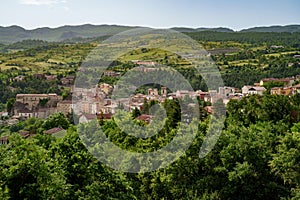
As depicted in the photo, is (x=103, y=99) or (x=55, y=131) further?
(x=103, y=99)

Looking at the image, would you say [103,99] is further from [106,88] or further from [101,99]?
[106,88]

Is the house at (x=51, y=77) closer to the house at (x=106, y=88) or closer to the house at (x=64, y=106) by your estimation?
the house at (x=64, y=106)

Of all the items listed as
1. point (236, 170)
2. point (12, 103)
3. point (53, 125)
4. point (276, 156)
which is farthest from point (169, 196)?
point (12, 103)

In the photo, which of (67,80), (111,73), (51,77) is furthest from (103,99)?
(51,77)

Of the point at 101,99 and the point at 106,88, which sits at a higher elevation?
the point at 106,88

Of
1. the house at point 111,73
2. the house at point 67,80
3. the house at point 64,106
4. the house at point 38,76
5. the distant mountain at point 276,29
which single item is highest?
the distant mountain at point 276,29

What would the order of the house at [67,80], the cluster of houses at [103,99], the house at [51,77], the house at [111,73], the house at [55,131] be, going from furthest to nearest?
the house at [51,77] → the house at [67,80] → the house at [111,73] → the cluster of houses at [103,99] → the house at [55,131]

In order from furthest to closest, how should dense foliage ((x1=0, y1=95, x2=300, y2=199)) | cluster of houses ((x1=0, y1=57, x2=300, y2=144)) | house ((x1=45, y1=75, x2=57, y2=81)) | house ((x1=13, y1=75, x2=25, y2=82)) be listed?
house ((x1=45, y1=75, x2=57, y2=81)), house ((x1=13, y1=75, x2=25, y2=82)), cluster of houses ((x1=0, y1=57, x2=300, y2=144)), dense foliage ((x1=0, y1=95, x2=300, y2=199))

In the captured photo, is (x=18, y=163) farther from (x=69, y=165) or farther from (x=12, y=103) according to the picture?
(x=12, y=103)

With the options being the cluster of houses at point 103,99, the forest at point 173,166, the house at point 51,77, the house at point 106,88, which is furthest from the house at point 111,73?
the forest at point 173,166

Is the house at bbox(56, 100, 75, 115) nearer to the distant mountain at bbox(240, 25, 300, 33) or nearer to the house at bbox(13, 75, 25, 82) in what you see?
the house at bbox(13, 75, 25, 82)

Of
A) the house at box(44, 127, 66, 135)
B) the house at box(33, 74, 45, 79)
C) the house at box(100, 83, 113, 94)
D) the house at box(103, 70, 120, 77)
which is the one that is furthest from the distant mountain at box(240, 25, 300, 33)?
the house at box(44, 127, 66, 135)
